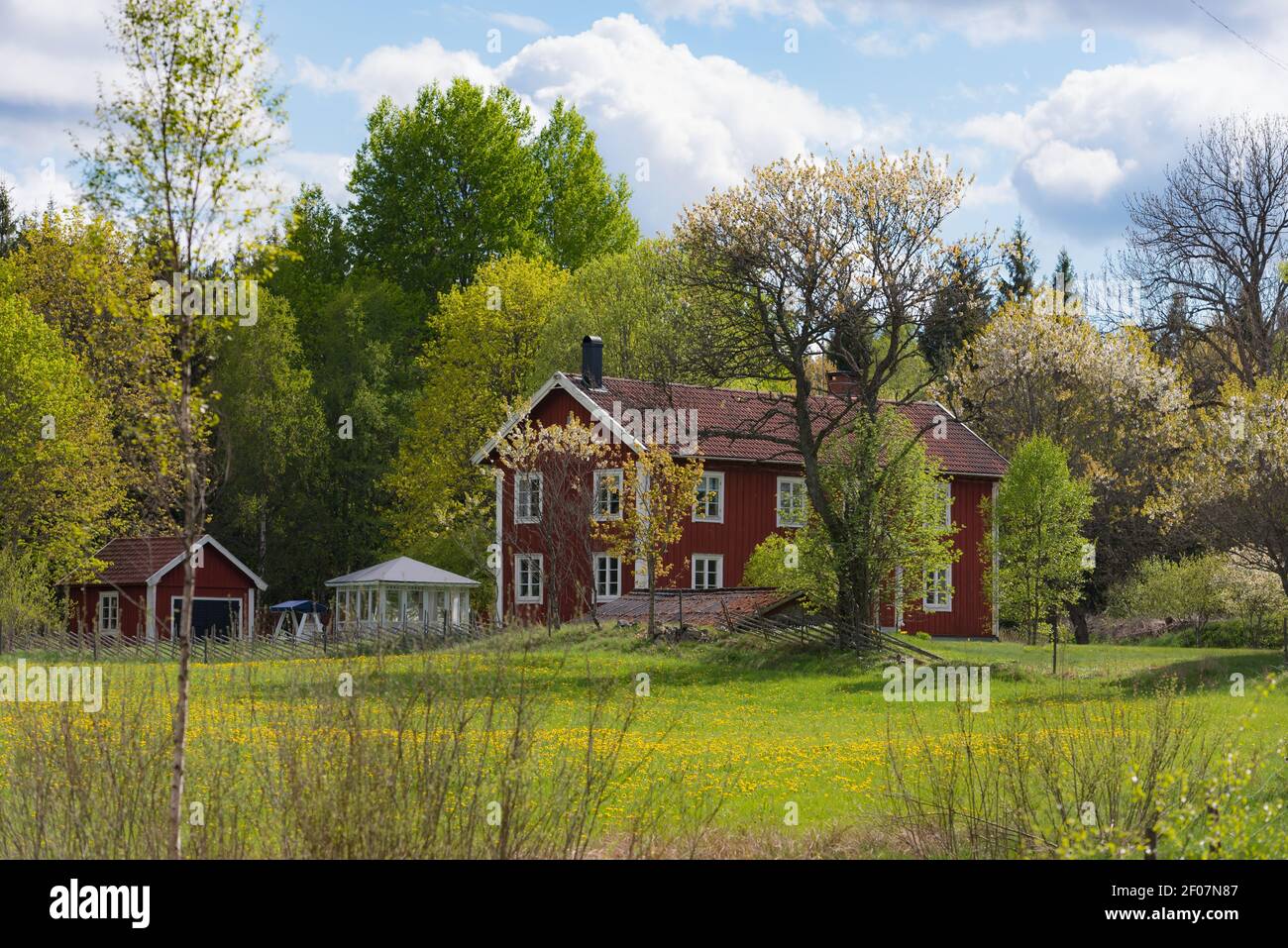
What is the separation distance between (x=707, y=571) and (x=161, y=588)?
17124 millimetres

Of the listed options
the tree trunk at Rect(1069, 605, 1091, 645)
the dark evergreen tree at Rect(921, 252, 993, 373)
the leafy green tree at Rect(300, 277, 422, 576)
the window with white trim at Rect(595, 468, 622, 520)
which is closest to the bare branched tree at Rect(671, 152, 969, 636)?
the dark evergreen tree at Rect(921, 252, 993, 373)

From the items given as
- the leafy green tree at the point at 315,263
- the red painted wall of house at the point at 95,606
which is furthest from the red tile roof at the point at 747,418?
the leafy green tree at the point at 315,263

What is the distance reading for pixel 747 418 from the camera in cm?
3847

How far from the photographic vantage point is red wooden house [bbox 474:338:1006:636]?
127 ft

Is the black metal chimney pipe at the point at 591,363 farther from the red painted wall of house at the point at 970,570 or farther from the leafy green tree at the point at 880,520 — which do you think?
the red painted wall of house at the point at 970,570

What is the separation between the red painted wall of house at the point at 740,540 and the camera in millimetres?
39188

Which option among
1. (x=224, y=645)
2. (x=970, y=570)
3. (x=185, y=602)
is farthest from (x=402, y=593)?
(x=185, y=602)

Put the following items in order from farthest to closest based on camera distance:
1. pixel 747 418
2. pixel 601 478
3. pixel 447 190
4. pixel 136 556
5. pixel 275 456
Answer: pixel 447 190, pixel 275 456, pixel 136 556, pixel 747 418, pixel 601 478

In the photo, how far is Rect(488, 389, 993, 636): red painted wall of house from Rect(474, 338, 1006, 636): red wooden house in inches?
1.1

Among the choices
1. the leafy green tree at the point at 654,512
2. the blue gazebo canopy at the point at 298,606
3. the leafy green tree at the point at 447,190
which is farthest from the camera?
the leafy green tree at the point at 447,190

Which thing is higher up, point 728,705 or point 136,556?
point 136,556

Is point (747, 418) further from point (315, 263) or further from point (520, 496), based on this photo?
point (315, 263)
